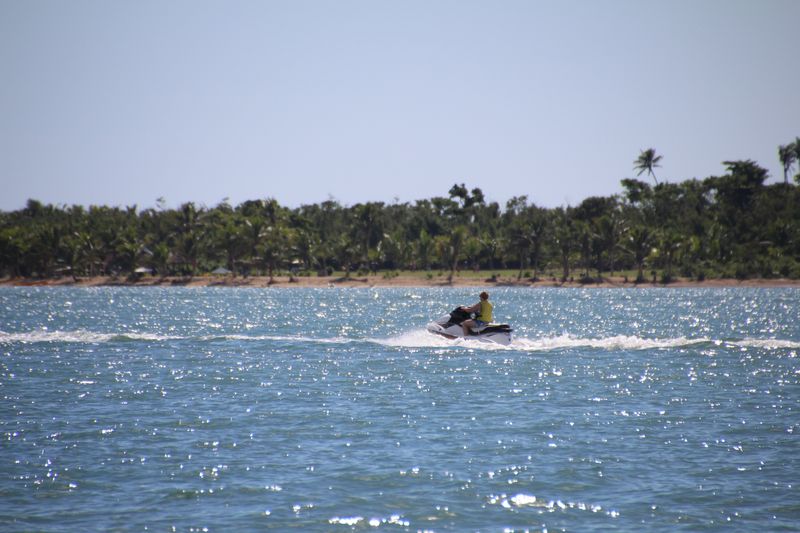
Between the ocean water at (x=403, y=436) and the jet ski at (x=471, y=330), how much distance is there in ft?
1.55

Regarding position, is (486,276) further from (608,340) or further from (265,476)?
(265,476)

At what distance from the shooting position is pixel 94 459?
15.4 meters

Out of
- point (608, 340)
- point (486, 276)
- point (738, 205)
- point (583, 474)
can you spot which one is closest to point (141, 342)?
point (608, 340)

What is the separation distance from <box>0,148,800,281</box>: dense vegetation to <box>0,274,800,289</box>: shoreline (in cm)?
168

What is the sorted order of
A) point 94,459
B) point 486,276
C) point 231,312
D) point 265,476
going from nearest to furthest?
point 265,476
point 94,459
point 231,312
point 486,276

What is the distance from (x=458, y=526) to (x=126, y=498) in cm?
534

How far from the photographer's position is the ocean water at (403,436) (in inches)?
495

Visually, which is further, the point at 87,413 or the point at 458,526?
the point at 87,413

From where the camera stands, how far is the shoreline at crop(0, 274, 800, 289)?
11044 centimetres

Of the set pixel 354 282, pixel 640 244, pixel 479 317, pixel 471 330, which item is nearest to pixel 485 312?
pixel 479 317

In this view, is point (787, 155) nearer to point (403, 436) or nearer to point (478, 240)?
point (478, 240)

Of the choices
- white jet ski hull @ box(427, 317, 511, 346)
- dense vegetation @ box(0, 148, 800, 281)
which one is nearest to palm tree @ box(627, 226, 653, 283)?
dense vegetation @ box(0, 148, 800, 281)

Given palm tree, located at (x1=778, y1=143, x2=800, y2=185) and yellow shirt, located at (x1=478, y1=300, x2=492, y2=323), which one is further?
palm tree, located at (x1=778, y1=143, x2=800, y2=185)

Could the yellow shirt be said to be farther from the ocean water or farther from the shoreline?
the shoreline
